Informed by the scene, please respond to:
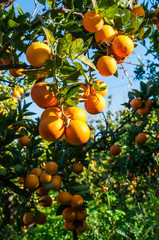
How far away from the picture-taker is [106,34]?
880 mm

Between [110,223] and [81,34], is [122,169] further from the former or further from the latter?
[81,34]

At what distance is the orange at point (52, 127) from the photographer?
27.5 inches

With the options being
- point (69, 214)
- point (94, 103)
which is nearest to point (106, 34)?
point (94, 103)

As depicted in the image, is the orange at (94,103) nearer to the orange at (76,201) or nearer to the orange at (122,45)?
the orange at (122,45)

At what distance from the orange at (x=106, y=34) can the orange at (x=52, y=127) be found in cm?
43

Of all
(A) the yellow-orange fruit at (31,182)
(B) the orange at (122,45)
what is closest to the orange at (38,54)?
(B) the orange at (122,45)

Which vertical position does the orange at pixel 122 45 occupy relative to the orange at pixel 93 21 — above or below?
below

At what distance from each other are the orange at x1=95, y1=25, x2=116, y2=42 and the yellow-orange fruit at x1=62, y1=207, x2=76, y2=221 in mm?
1386

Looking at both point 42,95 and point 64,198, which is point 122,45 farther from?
point 64,198

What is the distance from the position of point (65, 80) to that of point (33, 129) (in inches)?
53.4

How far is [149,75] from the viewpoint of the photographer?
186 inches

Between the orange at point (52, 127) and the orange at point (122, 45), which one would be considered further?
the orange at point (122, 45)

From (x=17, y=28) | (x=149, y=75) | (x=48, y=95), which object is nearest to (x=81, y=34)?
(x=17, y=28)

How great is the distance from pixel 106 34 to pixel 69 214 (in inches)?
56.1
